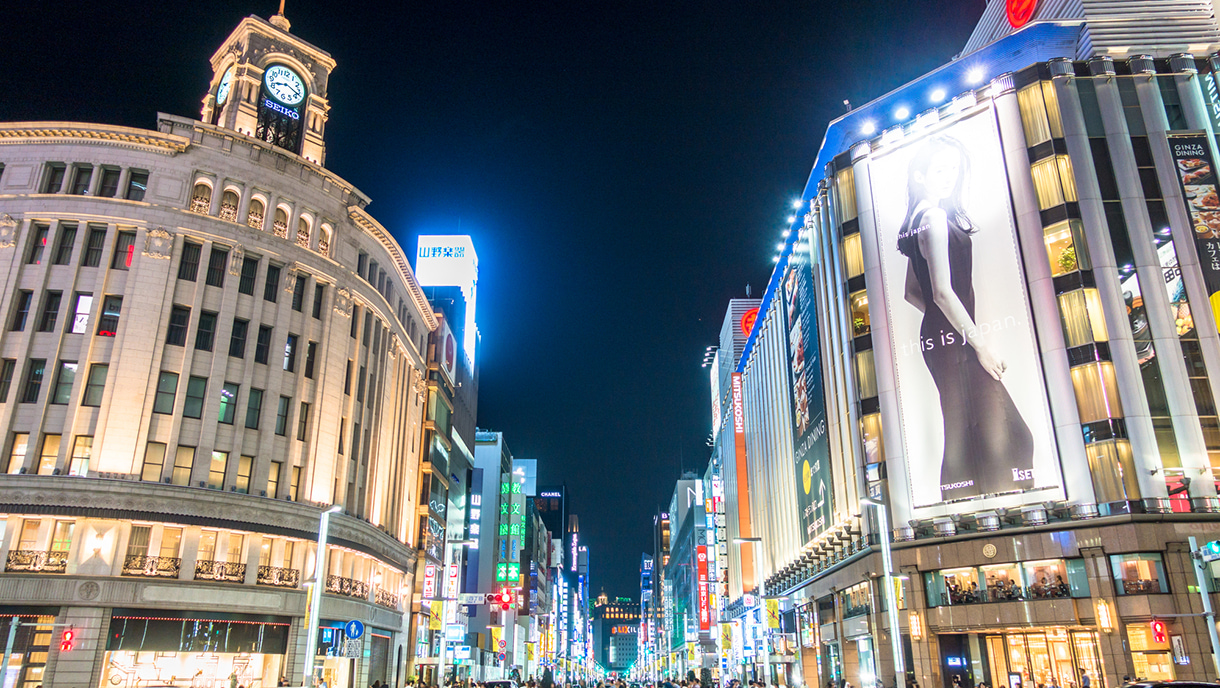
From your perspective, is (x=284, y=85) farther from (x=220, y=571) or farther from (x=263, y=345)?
(x=220, y=571)

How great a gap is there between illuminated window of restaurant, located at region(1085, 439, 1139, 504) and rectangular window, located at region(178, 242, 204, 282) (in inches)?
1737

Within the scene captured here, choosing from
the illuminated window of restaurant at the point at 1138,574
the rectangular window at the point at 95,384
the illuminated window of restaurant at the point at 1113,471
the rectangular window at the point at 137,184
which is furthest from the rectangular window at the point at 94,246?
the illuminated window of restaurant at the point at 1138,574

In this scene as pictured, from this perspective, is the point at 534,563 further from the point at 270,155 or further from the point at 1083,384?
the point at 1083,384

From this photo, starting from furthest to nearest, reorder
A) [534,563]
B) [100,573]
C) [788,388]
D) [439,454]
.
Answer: [534,563]
[439,454]
[788,388]
[100,573]

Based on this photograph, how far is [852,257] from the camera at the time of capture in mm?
47281

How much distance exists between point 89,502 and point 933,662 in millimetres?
39278

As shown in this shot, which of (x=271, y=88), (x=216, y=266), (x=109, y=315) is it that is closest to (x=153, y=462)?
(x=109, y=315)

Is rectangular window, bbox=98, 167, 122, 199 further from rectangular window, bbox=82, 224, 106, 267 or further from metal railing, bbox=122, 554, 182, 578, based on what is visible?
metal railing, bbox=122, 554, 182, 578

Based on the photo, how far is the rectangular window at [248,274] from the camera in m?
42.1

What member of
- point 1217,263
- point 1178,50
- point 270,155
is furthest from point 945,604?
point 270,155

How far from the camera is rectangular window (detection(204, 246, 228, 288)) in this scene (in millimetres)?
40938

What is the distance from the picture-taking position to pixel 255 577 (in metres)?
38.1

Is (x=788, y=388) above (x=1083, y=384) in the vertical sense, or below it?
above

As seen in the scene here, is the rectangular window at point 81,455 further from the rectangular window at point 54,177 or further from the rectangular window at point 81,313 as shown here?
the rectangular window at point 54,177
